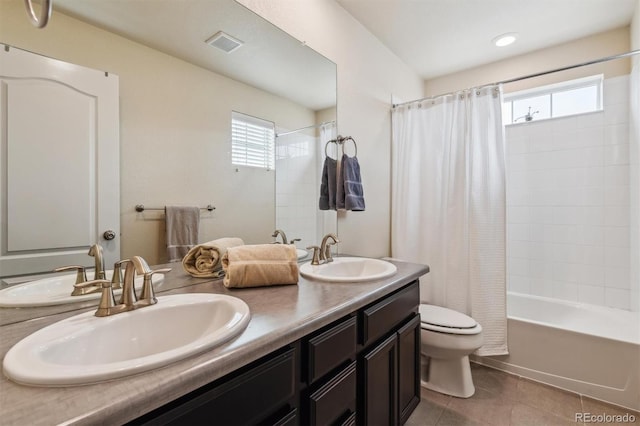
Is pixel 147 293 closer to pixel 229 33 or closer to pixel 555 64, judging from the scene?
pixel 229 33

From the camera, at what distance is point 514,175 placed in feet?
8.70

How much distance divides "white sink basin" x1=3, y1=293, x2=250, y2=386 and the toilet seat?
1362 mm

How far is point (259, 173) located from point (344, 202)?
64 cm

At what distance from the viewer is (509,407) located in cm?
172

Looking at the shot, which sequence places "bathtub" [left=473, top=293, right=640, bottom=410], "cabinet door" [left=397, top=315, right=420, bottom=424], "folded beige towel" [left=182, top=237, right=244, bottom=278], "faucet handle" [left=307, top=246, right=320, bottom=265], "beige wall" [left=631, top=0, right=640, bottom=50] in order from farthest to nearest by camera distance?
"beige wall" [left=631, top=0, right=640, bottom=50] < "bathtub" [left=473, top=293, right=640, bottom=410] < "faucet handle" [left=307, top=246, right=320, bottom=265] < "cabinet door" [left=397, top=315, right=420, bottom=424] < "folded beige towel" [left=182, top=237, right=244, bottom=278]

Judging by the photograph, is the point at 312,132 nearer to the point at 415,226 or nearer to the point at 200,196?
the point at 200,196

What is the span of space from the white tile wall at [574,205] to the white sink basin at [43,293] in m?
2.97

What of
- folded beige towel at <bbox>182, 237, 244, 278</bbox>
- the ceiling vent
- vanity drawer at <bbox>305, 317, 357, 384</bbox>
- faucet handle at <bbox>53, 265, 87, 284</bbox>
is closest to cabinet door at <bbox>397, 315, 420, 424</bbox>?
vanity drawer at <bbox>305, 317, 357, 384</bbox>

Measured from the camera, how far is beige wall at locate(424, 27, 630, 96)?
2215mm

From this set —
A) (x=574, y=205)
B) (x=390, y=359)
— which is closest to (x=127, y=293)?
(x=390, y=359)

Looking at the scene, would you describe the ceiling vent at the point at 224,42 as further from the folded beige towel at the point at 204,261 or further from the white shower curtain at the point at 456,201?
the white shower curtain at the point at 456,201

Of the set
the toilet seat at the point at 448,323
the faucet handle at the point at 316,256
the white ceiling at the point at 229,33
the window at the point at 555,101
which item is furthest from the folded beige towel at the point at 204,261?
the window at the point at 555,101

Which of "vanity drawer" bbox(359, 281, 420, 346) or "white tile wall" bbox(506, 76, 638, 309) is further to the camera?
"white tile wall" bbox(506, 76, 638, 309)

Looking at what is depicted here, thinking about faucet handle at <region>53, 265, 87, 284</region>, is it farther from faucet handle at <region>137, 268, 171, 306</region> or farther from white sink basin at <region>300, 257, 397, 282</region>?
white sink basin at <region>300, 257, 397, 282</region>
